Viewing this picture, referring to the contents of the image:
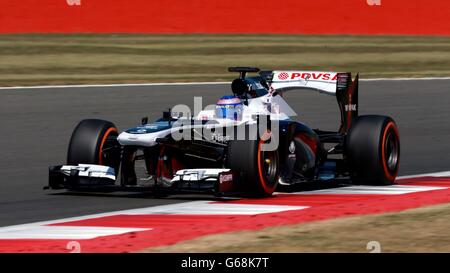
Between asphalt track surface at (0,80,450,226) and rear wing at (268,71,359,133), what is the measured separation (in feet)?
3.90

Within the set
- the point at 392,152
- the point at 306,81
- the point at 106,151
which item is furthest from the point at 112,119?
the point at 392,152

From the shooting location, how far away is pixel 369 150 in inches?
486

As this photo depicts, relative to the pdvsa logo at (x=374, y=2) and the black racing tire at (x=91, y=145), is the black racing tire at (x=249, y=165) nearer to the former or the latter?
the black racing tire at (x=91, y=145)

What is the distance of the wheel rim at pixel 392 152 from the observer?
41.7 feet

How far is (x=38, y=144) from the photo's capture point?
53.7 ft

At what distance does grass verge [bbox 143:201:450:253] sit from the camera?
875cm

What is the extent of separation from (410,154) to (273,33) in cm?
2189

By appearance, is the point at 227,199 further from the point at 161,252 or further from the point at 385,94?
the point at 385,94

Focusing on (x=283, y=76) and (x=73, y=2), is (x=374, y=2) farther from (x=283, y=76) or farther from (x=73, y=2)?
(x=283, y=76)

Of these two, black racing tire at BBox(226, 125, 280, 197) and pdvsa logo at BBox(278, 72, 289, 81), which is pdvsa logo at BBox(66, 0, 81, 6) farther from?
black racing tire at BBox(226, 125, 280, 197)

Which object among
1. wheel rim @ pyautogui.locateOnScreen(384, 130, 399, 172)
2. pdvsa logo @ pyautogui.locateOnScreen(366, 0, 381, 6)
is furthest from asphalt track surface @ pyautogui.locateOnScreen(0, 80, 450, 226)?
pdvsa logo @ pyautogui.locateOnScreen(366, 0, 381, 6)

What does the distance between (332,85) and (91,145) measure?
3050 mm
